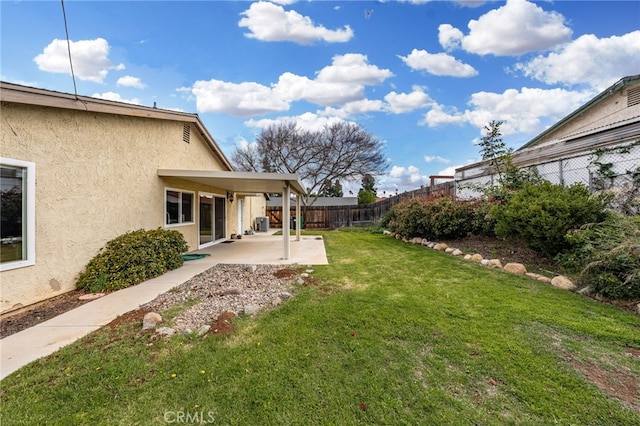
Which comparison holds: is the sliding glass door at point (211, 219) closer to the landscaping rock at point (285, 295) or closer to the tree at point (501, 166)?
the landscaping rock at point (285, 295)

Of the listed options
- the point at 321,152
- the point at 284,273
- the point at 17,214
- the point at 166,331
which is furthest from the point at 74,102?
the point at 321,152

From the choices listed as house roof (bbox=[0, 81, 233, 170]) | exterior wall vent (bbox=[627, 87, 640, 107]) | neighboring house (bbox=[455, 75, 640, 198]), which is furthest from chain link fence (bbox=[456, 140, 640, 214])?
house roof (bbox=[0, 81, 233, 170])

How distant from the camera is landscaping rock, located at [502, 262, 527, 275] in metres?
5.86

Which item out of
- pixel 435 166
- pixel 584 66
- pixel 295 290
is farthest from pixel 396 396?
pixel 435 166

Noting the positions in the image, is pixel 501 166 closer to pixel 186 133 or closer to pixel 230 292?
pixel 230 292

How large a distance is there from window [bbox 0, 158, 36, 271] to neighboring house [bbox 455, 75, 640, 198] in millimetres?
10997

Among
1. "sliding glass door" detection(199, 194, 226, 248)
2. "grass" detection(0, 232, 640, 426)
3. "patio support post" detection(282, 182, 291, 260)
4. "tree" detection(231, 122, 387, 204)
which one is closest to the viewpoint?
"grass" detection(0, 232, 640, 426)

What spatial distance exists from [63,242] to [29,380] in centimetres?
329

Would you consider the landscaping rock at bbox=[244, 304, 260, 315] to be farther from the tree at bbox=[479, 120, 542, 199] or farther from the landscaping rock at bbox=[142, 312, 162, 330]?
the tree at bbox=[479, 120, 542, 199]

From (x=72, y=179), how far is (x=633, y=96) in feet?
49.9

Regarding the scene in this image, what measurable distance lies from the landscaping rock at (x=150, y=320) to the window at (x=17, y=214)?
246 cm

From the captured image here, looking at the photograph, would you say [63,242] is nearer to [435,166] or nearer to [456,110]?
[456,110]

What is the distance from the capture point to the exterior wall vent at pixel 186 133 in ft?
28.3

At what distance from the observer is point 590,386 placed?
2.35 meters
